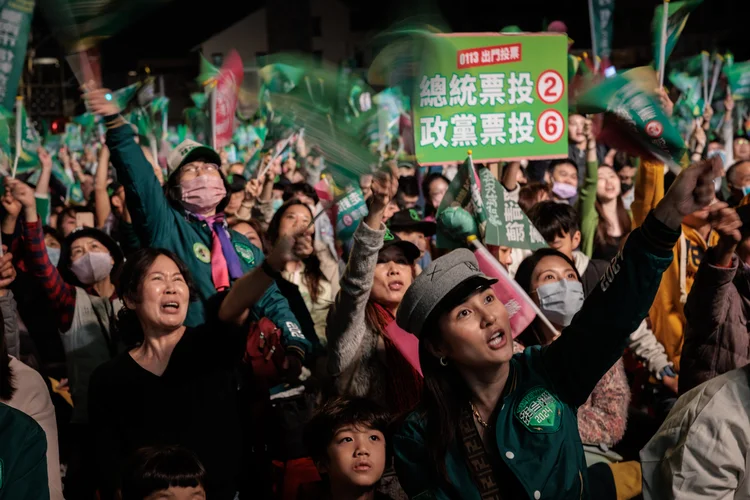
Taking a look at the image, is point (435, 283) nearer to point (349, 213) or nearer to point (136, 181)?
point (349, 213)

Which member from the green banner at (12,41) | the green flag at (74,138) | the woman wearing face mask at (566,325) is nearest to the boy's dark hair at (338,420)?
the woman wearing face mask at (566,325)

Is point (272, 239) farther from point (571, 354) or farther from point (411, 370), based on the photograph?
point (571, 354)

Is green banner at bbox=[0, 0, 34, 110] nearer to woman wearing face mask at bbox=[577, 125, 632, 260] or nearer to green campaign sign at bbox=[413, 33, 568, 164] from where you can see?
green campaign sign at bbox=[413, 33, 568, 164]

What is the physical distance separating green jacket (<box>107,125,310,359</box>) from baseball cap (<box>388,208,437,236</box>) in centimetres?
137

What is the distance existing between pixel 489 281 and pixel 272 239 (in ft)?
10.0

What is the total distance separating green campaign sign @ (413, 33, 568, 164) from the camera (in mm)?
5711

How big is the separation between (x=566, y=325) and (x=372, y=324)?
91 cm

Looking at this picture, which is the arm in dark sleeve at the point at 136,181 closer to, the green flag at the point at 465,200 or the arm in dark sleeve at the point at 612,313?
the green flag at the point at 465,200

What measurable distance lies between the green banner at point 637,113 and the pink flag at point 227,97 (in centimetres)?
456

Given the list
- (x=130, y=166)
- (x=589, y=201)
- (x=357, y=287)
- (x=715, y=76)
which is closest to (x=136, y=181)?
(x=130, y=166)

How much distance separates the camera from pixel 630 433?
17.9ft

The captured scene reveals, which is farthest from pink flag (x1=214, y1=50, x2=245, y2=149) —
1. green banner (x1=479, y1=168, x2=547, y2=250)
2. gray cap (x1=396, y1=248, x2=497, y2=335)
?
gray cap (x1=396, y1=248, x2=497, y2=335)

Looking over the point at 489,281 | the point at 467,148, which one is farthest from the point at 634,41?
the point at 489,281

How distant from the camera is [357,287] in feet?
12.8
